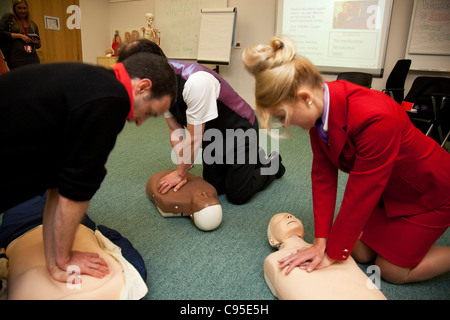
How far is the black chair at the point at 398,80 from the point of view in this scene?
302 centimetres

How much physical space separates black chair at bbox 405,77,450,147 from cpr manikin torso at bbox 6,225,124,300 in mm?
2860

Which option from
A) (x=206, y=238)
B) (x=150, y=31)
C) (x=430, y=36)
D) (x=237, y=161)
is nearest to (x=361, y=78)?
(x=430, y=36)

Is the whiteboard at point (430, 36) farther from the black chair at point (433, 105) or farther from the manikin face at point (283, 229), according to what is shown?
the manikin face at point (283, 229)

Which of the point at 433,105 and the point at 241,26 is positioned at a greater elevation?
the point at 241,26

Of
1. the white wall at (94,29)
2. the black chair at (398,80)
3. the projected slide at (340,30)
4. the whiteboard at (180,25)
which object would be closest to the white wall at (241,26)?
the white wall at (94,29)

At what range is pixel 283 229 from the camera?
117cm

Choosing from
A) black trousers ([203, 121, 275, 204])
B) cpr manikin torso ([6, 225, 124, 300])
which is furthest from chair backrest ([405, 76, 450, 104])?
cpr manikin torso ([6, 225, 124, 300])

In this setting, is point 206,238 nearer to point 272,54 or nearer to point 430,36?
point 272,54

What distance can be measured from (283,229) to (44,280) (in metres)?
0.80

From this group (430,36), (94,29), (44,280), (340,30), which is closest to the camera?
(44,280)

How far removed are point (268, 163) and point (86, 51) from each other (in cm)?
450

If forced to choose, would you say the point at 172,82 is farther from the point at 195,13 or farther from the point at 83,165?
the point at 195,13

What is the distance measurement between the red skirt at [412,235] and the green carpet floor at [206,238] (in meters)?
0.12

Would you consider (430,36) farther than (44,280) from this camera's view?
Yes
